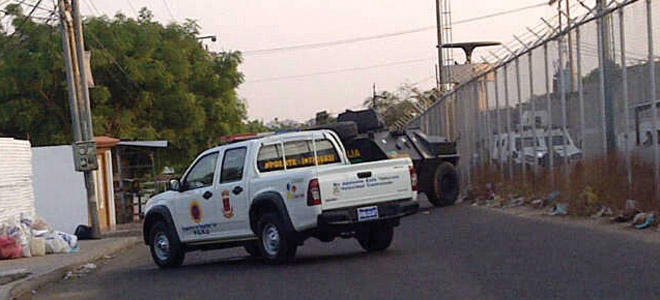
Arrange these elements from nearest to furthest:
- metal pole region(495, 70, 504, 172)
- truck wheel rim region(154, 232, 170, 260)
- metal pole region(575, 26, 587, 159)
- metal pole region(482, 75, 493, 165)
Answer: truck wheel rim region(154, 232, 170, 260) → metal pole region(575, 26, 587, 159) → metal pole region(495, 70, 504, 172) → metal pole region(482, 75, 493, 165)

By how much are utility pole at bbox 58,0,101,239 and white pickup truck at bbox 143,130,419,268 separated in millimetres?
11320

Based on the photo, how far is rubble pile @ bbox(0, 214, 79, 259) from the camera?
21.2 m

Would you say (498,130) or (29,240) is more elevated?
(498,130)

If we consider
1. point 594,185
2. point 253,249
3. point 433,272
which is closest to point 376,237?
point 253,249

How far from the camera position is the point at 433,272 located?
12.6 metres

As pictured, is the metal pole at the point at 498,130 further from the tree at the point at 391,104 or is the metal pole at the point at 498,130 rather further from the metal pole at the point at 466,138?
the tree at the point at 391,104

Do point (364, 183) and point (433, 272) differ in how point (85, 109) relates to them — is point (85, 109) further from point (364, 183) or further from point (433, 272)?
point (433, 272)

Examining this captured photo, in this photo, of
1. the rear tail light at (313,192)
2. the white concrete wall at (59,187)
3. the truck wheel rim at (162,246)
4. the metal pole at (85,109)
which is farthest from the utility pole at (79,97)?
the rear tail light at (313,192)

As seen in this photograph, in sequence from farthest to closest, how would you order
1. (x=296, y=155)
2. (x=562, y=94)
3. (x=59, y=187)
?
(x=59, y=187)
(x=562, y=94)
(x=296, y=155)

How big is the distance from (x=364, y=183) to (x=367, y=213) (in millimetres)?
402

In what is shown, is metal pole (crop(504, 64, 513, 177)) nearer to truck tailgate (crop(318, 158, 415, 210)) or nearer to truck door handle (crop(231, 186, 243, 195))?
truck tailgate (crop(318, 158, 415, 210))

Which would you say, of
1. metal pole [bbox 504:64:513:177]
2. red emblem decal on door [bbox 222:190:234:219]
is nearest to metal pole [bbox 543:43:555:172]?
metal pole [bbox 504:64:513:177]

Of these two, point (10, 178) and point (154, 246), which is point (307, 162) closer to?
point (154, 246)

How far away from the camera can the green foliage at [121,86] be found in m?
42.9
